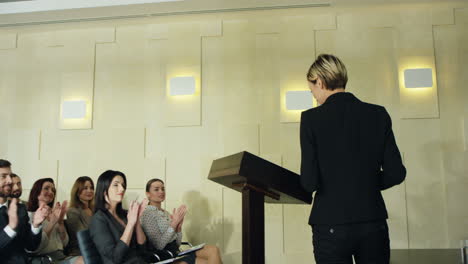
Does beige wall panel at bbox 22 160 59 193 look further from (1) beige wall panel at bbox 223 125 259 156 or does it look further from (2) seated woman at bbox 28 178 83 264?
(1) beige wall panel at bbox 223 125 259 156

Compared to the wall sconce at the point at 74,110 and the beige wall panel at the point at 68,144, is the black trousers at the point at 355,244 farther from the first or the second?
the wall sconce at the point at 74,110

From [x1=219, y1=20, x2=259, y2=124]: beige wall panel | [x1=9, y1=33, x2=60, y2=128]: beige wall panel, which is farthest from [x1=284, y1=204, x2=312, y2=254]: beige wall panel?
[x1=9, y1=33, x2=60, y2=128]: beige wall panel

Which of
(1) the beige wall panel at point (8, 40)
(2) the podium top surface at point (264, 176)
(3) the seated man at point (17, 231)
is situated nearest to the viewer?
(2) the podium top surface at point (264, 176)

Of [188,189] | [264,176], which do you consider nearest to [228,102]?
[188,189]

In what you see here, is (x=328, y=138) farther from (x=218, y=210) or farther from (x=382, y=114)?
(x=218, y=210)

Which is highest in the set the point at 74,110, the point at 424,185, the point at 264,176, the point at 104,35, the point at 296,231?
the point at 104,35

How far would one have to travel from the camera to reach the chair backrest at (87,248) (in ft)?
10.3

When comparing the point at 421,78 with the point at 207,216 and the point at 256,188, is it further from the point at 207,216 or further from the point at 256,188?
the point at 256,188

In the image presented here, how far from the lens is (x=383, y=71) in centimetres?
561

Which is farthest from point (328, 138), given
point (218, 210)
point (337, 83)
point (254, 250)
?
point (218, 210)

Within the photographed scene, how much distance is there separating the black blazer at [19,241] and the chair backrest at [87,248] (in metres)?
0.60

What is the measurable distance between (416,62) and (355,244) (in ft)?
14.0

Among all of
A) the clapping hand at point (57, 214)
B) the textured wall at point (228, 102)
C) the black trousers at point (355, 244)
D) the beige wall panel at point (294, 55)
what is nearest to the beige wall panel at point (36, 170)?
the textured wall at point (228, 102)

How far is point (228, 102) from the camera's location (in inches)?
228
